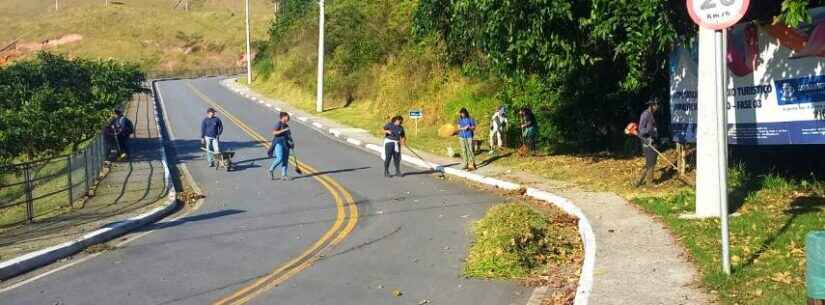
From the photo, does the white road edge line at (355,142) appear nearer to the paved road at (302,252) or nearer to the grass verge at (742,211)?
A: the grass verge at (742,211)

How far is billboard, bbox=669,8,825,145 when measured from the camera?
1099 centimetres

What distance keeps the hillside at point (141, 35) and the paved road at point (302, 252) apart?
94.5 meters

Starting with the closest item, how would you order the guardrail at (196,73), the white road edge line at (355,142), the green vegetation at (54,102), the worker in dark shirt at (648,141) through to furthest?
the worker in dark shirt at (648,141), the green vegetation at (54,102), the white road edge line at (355,142), the guardrail at (196,73)

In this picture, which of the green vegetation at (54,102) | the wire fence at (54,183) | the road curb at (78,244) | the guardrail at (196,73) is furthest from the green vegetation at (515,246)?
the guardrail at (196,73)

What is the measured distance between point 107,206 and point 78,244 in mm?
4315

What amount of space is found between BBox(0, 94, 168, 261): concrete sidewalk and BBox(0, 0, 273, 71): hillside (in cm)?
8768

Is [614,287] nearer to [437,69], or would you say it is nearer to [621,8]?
[621,8]

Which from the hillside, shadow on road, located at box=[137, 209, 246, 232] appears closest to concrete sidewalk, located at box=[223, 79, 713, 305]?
shadow on road, located at box=[137, 209, 246, 232]

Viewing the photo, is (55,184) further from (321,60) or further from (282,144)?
(321,60)

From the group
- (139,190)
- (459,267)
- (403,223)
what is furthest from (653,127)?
(139,190)

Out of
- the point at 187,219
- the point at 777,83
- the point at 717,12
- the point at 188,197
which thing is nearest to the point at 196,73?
the point at 188,197

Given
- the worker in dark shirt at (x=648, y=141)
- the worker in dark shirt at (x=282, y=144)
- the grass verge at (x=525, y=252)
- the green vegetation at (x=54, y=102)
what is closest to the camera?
the grass verge at (x=525, y=252)

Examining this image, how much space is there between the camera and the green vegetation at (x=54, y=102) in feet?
84.9

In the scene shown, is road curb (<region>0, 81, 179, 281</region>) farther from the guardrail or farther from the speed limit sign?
the guardrail
